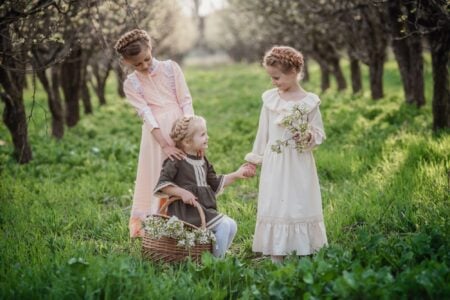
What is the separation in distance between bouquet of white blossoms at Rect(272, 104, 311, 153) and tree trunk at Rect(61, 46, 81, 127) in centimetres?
799

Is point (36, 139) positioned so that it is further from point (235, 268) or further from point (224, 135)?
point (235, 268)

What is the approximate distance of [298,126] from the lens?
436 centimetres

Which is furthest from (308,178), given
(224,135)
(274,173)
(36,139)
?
(36,139)

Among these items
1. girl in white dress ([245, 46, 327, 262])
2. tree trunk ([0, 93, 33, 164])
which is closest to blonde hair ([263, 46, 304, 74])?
A: girl in white dress ([245, 46, 327, 262])

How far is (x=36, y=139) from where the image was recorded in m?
10.4

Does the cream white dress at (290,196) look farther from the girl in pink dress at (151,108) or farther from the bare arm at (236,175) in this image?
the girl in pink dress at (151,108)

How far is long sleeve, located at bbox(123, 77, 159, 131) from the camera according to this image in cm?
496

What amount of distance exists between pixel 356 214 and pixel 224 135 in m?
5.38

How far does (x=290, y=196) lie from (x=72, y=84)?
865cm

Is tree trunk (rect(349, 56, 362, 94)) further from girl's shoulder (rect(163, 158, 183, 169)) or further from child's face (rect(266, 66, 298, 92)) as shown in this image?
girl's shoulder (rect(163, 158, 183, 169))

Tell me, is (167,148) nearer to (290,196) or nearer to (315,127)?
(290,196)

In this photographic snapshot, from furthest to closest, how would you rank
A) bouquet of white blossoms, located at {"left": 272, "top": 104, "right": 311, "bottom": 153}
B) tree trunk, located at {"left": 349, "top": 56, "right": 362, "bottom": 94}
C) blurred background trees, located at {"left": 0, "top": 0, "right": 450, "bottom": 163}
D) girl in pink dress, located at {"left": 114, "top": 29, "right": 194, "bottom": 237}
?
tree trunk, located at {"left": 349, "top": 56, "right": 362, "bottom": 94} → blurred background trees, located at {"left": 0, "top": 0, "right": 450, "bottom": 163} → girl in pink dress, located at {"left": 114, "top": 29, "right": 194, "bottom": 237} → bouquet of white blossoms, located at {"left": 272, "top": 104, "right": 311, "bottom": 153}

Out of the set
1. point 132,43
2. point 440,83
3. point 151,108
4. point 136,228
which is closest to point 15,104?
point 151,108

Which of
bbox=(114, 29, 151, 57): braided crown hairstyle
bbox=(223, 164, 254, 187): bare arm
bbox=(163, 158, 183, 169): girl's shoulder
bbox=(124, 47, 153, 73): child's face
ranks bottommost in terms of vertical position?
bbox=(223, 164, 254, 187): bare arm
